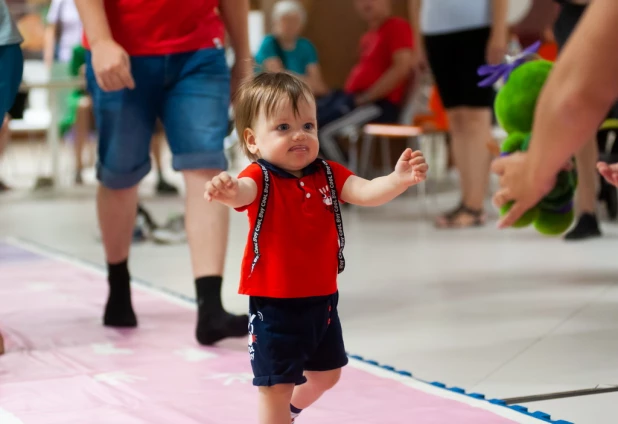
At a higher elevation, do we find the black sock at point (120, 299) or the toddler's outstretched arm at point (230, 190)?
the toddler's outstretched arm at point (230, 190)

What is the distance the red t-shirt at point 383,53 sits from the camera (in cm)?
598

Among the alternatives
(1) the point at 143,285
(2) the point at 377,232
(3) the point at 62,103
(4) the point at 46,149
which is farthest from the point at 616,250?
(4) the point at 46,149

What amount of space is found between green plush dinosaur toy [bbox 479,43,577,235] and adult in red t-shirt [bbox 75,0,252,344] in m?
0.79

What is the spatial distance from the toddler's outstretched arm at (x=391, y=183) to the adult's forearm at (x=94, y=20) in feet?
3.16

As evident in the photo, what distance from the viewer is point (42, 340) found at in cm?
271

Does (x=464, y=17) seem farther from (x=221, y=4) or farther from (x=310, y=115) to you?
(x=310, y=115)

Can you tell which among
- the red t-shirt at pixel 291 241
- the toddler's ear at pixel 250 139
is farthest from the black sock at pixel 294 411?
the toddler's ear at pixel 250 139

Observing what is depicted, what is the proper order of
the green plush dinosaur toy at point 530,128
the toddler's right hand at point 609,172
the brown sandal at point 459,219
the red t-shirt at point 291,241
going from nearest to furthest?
the toddler's right hand at point 609,172 → the red t-shirt at point 291,241 → the green plush dinosaur toy at point 530,128 → the brown sandal at point 459,219

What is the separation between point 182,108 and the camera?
2602 mm

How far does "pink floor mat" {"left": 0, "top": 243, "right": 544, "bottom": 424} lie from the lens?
78.6 inches

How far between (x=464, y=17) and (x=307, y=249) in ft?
10.6

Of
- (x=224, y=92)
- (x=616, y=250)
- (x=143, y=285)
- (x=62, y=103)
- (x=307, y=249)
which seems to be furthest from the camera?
(x=62, y=103)

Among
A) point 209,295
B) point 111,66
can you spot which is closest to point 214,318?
point 209,295

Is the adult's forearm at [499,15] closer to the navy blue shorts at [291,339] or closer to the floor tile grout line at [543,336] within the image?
the floor tile grout line at [543,336]
